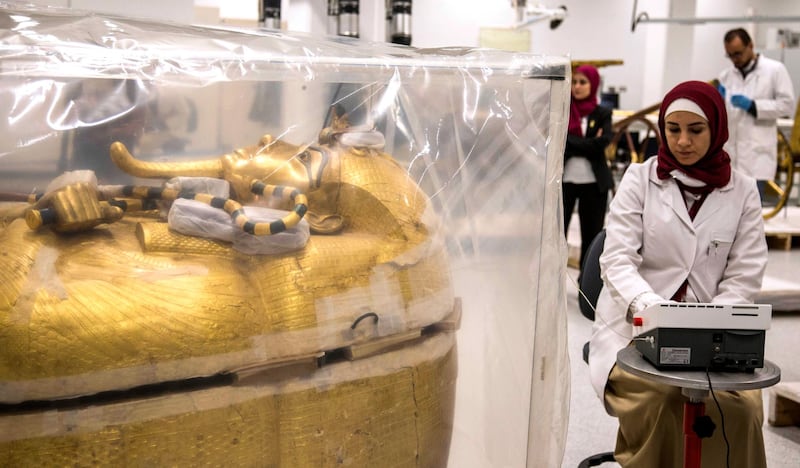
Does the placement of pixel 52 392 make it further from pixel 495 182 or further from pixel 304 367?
pixel 495 182

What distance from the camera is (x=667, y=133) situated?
6.71 ft

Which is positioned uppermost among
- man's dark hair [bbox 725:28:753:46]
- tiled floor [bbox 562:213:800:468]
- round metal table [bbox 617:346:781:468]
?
man's dark hair [bbox 725:28:753:46]

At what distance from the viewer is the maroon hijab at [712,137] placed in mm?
1969

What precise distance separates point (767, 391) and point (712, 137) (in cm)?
142

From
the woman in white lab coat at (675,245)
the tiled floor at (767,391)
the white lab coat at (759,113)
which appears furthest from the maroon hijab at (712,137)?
the white lab coat at (759,113)

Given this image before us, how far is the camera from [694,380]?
1.48 metres

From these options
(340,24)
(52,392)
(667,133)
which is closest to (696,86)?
(667,133)

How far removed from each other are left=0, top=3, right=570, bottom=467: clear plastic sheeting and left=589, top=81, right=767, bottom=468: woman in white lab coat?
731 millimetres

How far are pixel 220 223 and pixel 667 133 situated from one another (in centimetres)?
140

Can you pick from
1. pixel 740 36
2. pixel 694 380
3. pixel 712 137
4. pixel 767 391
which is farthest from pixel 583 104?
pixel 694 380

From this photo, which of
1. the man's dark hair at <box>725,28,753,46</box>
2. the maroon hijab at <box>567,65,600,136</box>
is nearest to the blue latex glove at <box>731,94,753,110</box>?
the man's dark hair at <box>725,28,753,46</box>

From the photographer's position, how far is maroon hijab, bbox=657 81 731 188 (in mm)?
1969

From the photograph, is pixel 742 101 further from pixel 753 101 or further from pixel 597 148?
pixel 597 148

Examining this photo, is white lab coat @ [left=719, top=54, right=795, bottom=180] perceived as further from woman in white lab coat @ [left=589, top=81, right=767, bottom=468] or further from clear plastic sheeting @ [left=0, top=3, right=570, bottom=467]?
clear plastic sheeting @ [left=0, top=3, right=570, bottom=467]
